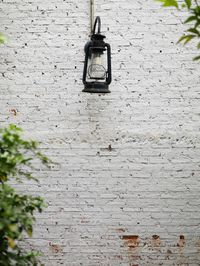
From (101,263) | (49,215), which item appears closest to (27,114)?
(49,215)

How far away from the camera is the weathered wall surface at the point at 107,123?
3635 mm

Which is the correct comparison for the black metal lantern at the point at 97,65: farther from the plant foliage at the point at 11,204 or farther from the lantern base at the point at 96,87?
the plant foliage at the point at 11,204

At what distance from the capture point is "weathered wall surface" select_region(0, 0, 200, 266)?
3.63 meters

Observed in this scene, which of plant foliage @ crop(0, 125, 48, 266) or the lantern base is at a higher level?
the lantern base

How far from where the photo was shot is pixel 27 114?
364cm

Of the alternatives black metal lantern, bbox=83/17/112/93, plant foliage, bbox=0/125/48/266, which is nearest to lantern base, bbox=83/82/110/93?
black metal lantern, bbox=83/17/112/93

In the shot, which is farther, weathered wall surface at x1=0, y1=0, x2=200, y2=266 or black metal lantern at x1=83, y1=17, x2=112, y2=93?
weathered wall surface at x1=0, y1=0, x2=200, y2=266

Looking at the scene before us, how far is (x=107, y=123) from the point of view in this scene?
12.0ft

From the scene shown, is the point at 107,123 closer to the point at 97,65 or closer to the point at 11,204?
the point at 97,65

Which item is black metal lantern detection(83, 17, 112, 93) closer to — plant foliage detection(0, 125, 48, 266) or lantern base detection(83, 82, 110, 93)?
lantern base detection(83, 82, 110, 93)

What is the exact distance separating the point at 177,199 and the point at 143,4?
6.07 feet

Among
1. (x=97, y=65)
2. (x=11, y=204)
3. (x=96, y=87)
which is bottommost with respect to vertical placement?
(x=11, y=204)

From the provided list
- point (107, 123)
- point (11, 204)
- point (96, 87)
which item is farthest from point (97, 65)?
point (11, 204)

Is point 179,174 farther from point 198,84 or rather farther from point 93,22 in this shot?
point 93,22
